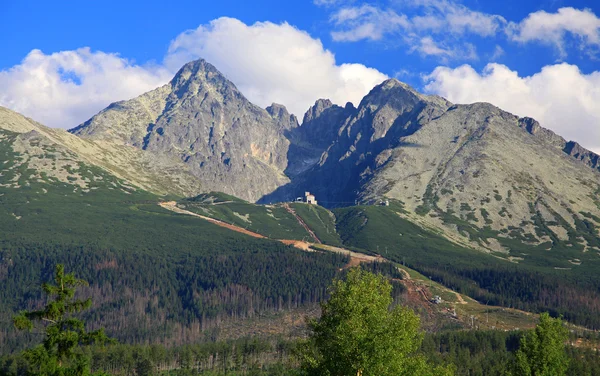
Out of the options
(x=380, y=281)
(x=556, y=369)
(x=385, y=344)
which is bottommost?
(x=556, y=369)

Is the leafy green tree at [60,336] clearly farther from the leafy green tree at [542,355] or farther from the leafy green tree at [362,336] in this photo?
the leafy green tree at [542,355]

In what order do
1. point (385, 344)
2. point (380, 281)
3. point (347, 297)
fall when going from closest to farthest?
point (385, 344) < point (347, 297) < point (380, 281)

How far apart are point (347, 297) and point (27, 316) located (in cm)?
2912

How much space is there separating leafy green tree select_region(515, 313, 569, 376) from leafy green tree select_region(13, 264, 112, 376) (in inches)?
2257

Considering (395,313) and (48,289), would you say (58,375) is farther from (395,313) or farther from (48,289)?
(395,313)

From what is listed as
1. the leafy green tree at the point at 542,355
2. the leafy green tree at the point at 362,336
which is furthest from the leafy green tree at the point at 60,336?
the leafy green tree at the point at 542,355

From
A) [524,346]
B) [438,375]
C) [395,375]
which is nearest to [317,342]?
[395,375]

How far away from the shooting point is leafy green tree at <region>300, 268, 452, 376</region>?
2381 inches

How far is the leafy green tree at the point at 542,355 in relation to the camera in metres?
87.1

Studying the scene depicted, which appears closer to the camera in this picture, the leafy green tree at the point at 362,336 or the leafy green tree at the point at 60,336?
the leafy green tree at the point at 60,336

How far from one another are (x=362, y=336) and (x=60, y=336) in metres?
26.6

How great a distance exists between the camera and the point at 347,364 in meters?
61.6

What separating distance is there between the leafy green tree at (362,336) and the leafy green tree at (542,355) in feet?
82.5

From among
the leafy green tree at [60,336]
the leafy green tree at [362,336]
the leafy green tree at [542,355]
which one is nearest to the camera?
the leafy green tree at [60,336]
